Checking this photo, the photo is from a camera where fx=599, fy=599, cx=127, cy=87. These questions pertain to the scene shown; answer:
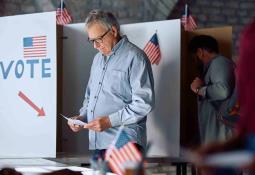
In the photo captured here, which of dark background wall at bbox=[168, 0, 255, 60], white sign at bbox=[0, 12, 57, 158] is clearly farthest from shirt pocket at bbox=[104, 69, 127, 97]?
dark background wall at bbox=[168, 0, 255, 60]

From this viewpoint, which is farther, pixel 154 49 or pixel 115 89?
pixel 154 49

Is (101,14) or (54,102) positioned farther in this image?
(54,102)

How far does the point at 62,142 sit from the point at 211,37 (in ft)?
3.91

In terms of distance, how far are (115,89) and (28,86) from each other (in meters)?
1.02

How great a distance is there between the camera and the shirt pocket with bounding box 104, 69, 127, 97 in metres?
3.06

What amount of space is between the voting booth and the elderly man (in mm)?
732

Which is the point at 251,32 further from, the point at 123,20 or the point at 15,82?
the point at 123,20

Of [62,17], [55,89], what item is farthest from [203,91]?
[62,17]

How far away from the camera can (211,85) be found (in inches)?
140

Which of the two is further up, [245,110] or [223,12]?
[223,12]

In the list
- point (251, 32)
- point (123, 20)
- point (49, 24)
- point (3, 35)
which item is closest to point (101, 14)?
point (49, 24)

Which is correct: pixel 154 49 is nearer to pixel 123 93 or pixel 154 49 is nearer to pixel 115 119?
pixel 123 93

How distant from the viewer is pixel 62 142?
396 cm

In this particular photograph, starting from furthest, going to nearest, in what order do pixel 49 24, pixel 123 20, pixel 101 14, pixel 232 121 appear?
1. pixel 123 20
2. pixel 49 24
3. pixel 232 121
4. pixel 101 14
